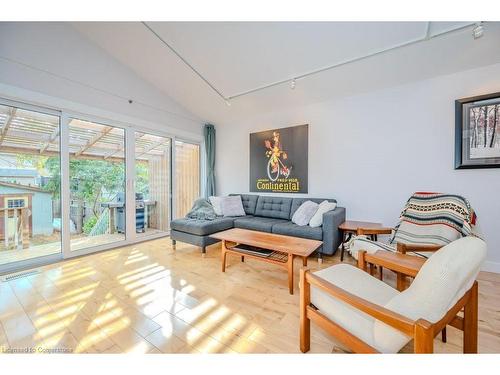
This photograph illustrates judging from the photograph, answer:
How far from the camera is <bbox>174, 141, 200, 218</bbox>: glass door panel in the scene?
4.45 m

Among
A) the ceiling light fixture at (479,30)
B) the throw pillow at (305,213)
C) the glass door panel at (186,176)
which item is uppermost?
the ceiling light fixture at (479,30)

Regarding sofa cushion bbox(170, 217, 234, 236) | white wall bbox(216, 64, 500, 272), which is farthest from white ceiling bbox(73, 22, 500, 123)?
sofa cushion bbox(170, 217, 234, 236)

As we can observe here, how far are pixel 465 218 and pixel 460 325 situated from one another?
1.39 metres

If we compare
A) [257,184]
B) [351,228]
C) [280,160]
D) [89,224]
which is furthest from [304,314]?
[89,224]

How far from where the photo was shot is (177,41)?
279 cm

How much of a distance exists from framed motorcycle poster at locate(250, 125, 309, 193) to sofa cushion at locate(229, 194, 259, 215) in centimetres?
22

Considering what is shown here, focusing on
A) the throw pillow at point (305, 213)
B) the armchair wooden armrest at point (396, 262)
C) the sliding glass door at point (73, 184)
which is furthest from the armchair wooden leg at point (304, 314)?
the sliding glass door at point (73, 184)

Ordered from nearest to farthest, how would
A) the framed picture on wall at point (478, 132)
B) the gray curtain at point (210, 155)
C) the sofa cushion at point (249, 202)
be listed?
the framed picture on wall at point (478, 132), the sofa cushion at point (249, 202), the gray curtain at point (210, 155)

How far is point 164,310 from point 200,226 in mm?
1371

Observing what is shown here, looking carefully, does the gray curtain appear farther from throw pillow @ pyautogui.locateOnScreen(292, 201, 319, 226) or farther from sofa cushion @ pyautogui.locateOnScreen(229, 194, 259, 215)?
throw pillow @ pyautogui.locateOnScreen(292, 201, 319, 226)

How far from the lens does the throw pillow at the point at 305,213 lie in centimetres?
313

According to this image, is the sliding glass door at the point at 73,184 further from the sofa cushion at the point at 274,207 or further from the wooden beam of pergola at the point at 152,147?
the sofa cushion at the point at 274,207

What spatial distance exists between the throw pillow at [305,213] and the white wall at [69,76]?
2938mm

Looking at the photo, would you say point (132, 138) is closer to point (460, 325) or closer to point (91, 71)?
point (91, 71)
